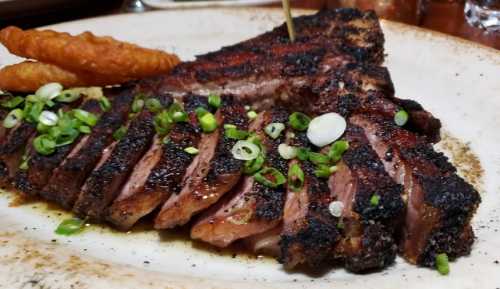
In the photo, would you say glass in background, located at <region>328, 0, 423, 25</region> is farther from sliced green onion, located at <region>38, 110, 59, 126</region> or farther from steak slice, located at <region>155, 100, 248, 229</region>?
sliced green onion, located at <region>38, 110, 59, 126</region>

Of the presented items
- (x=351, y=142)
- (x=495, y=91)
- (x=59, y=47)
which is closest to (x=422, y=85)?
(x=495, y=91)

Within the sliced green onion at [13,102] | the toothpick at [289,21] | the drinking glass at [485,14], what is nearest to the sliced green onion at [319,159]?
the toothpick at [289,21]

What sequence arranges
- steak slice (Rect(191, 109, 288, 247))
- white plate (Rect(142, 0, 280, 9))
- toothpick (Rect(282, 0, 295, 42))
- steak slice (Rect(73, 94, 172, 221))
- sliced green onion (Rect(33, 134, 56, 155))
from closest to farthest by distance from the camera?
steak slice (Rect(191, 109, 288, 247)), steak slice (Rect(73, 94, 172, 221)), sliced green onion (Rect(33, 134, 56, 155)), toothpick (Rect(282, 0, 295, 42)), white plate (Rect(142, 0, 280, 9))

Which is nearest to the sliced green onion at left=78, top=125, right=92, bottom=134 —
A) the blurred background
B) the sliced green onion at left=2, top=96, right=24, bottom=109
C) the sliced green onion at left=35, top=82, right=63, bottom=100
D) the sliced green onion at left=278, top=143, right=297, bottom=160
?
the sliced green onion at left=35, top=82, right=63, bottom=100

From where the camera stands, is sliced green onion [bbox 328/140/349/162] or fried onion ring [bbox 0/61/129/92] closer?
sliced green onion [bbox 328/140/349/162]

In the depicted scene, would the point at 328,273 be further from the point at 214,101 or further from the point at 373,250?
the point at 214,101

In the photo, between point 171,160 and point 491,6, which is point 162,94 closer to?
point 171,160

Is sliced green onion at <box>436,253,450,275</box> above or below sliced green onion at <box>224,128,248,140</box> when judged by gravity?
below
